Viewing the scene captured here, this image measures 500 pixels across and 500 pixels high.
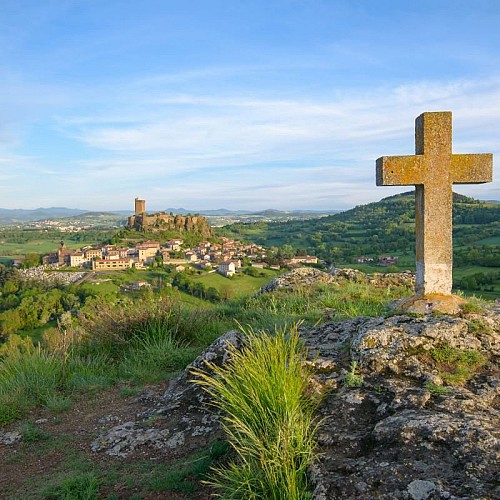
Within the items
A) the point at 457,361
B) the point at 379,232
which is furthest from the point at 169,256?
the point at 457,361

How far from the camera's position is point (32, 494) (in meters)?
3.72

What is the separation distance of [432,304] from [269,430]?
2.99 metres

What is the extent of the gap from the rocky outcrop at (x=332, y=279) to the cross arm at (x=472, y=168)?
451cm

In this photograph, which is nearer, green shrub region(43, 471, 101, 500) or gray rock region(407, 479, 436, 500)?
gray rock region(407, 479, 436, 500)

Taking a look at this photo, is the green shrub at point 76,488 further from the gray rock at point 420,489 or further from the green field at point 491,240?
the green field at point 491,240

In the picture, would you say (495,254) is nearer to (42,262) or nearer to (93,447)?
(93,447)

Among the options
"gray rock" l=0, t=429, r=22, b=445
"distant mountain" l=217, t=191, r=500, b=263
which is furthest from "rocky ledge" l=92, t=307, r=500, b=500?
"distant mountain" l=217, t=191, r=500, b=263

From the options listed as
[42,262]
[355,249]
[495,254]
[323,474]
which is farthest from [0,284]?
[323,474]

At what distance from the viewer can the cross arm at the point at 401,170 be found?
5520 millimetres

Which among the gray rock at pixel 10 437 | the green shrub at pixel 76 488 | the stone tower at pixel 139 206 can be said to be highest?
the stone tower at pixel 139 206

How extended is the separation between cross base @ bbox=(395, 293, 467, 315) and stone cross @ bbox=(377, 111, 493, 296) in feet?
0.33

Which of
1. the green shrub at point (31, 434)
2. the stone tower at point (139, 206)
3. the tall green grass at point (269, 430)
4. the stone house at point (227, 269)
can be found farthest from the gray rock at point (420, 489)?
the stone tower at point (139, 206)

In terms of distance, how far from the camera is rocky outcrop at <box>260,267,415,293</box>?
33.7ft

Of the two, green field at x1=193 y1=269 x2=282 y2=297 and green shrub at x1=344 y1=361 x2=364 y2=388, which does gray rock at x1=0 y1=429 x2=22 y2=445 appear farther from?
green field at x1=193 y1=269 x2=282 y2=297
